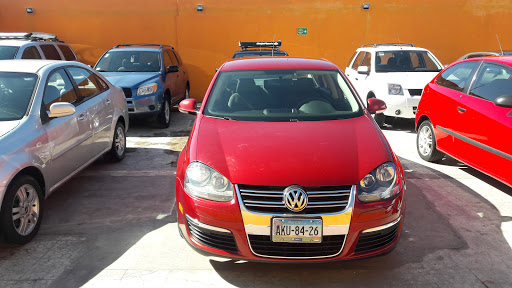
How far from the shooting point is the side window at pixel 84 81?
503 cm

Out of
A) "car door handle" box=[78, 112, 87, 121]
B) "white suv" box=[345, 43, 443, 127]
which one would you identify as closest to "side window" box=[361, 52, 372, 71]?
"white suv" box=[345, 43, 443, 127]

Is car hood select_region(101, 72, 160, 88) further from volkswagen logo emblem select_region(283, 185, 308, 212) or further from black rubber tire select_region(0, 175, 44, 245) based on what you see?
volkswagen logo emblem select_region(283, 185, 308, 212)

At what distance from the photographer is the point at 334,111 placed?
397cm

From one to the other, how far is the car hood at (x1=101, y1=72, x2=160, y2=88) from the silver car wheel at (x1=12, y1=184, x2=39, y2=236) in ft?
14.2

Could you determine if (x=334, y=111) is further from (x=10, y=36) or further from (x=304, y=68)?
(x=10, y=36)

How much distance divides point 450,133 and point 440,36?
812 centimetres

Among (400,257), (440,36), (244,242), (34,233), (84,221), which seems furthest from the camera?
(440,36)

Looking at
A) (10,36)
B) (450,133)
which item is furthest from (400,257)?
(10,36)

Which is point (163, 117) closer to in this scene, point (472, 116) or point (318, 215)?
point (472, 116)

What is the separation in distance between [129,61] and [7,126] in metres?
5.50

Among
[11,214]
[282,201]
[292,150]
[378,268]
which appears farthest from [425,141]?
[11,214]

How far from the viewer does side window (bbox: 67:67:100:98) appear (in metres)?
5.03

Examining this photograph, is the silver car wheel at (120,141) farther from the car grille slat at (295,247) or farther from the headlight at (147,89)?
the car grille slat at (295,247)

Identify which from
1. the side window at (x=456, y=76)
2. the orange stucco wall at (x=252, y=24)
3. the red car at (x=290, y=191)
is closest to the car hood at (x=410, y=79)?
the side window at (x=456, y=76)
